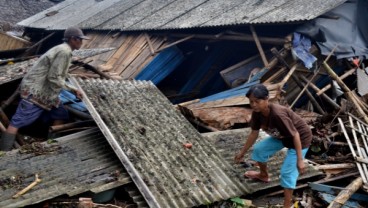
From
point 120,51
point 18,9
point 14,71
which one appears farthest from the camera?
point 18,9

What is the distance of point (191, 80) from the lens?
9.66 m

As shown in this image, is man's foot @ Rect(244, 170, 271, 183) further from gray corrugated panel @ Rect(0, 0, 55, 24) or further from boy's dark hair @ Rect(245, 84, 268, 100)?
gray corrugated panel @ Rect(0, 0, 55, 24)

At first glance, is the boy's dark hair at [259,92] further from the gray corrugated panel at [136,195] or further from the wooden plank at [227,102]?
the wooden plank at [227,102]

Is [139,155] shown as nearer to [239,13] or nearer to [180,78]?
[239,13]

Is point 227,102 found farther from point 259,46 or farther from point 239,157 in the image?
point 239,157

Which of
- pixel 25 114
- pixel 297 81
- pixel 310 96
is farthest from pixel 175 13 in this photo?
pixel 25 114

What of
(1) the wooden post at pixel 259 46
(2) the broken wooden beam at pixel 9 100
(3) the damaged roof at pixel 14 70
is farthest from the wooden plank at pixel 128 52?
(2) the broken wooden beam at pixel 9 100

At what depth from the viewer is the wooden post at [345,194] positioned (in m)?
3.88

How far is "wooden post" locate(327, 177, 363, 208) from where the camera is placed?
12.7 feet

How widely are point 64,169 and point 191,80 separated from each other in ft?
19.5

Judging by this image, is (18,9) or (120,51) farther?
(18,9)

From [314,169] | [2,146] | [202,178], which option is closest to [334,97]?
[314,169]

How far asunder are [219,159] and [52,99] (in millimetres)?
2397

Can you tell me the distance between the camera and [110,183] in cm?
379
